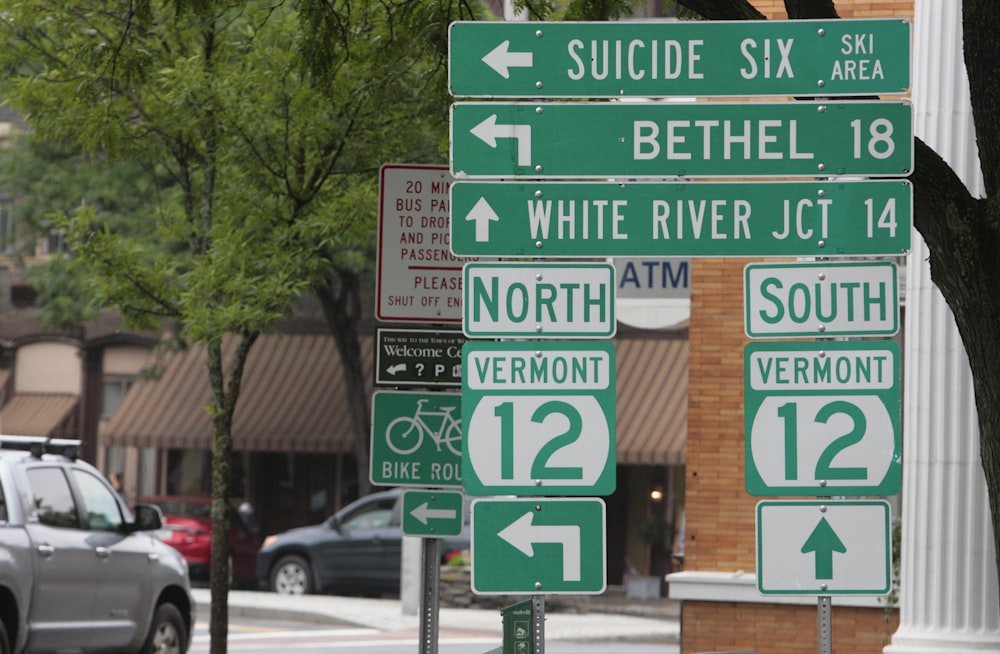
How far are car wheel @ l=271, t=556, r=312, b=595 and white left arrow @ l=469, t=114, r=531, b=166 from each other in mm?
19929

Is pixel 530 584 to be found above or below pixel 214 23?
below

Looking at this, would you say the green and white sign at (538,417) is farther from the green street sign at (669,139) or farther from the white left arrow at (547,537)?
the green street sign at (669,139)

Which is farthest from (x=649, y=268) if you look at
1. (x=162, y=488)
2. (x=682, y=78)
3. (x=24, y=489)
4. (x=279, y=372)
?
(x=162, y=488)

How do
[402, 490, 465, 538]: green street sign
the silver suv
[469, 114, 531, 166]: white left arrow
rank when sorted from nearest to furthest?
[469, 114, 531, 166]: white left arrow
[402, 490, 465, 538]: green street sign
the silver suv

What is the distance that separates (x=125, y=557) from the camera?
13586mm

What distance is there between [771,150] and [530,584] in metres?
1.69

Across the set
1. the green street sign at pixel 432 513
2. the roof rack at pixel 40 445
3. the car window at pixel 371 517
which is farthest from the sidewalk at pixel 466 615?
the green street sign at pixel 432 513

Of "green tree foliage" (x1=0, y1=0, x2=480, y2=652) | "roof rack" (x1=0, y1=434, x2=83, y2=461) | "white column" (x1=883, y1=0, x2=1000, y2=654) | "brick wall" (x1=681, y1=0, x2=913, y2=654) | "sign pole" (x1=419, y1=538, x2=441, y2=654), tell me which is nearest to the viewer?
"sign pole" (x1=419, y1=538, x2=441, y2=654)

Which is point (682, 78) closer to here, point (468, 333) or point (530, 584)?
point (468, 333)

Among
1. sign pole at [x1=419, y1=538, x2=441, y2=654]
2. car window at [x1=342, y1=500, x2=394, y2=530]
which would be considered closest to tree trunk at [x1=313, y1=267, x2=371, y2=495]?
car window at [x1=342, y1=500, x2=394, y2=530]

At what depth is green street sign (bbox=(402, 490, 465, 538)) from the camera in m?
8.20

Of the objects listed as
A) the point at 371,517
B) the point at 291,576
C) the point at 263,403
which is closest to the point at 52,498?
the point at 371,517

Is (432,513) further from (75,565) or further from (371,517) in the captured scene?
(371,517)

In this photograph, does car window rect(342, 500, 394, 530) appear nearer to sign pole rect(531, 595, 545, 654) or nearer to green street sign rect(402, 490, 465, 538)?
green street sign rect(402, 490, 465, 538)
